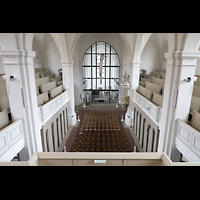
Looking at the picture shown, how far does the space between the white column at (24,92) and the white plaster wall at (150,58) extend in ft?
44.2

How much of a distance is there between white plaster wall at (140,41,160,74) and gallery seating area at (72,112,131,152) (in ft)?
27.0

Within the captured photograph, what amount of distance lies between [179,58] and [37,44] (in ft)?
47.3

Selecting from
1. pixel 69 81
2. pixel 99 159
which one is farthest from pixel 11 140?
pixel 69 81

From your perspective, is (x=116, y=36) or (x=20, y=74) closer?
(x=20, y=74)

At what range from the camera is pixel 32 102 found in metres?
4.54

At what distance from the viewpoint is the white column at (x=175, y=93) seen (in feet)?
13.2

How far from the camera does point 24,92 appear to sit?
168 inches

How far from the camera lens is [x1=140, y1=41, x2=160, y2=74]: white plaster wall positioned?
15078mm

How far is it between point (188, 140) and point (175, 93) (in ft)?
4.56

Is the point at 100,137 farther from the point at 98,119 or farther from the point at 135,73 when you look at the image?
the point at 135,73

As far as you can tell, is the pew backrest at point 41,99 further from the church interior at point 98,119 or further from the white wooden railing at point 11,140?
the white wooden railing at point 11,140

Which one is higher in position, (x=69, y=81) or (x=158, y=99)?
(x=69, y=81)
